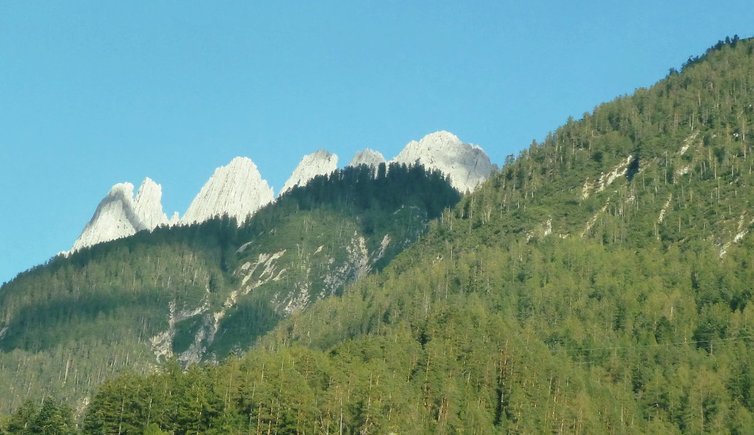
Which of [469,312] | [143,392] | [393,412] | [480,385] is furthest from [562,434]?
[143,392]

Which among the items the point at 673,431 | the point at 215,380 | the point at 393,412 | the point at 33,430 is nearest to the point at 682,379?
the point at 673,431

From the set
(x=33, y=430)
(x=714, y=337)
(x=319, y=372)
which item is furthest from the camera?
(x=714, y=337)

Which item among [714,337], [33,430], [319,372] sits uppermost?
[714,337]

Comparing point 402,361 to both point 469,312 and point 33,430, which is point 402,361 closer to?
point 469,312

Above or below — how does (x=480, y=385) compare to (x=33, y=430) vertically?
above

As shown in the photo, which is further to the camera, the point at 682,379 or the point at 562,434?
the point at 682,379

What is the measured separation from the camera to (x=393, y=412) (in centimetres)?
14238

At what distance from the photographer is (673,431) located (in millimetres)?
172750

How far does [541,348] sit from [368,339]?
24.5m

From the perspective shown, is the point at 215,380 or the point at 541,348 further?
the point at 541,348

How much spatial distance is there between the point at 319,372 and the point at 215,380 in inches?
551

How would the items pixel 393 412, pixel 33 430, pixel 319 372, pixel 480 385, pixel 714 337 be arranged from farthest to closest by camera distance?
pixel 714 337
pixel 480 385
pixel 319 372
pixel 393 412
pixel 33 430

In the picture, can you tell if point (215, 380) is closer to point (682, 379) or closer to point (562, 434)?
point (562, 434)

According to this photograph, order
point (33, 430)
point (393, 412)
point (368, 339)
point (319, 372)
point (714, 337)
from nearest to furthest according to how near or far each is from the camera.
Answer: point (33, 430)
point (393, 412)
point (319, 372)
point (368, 339)
point (714, 337)
